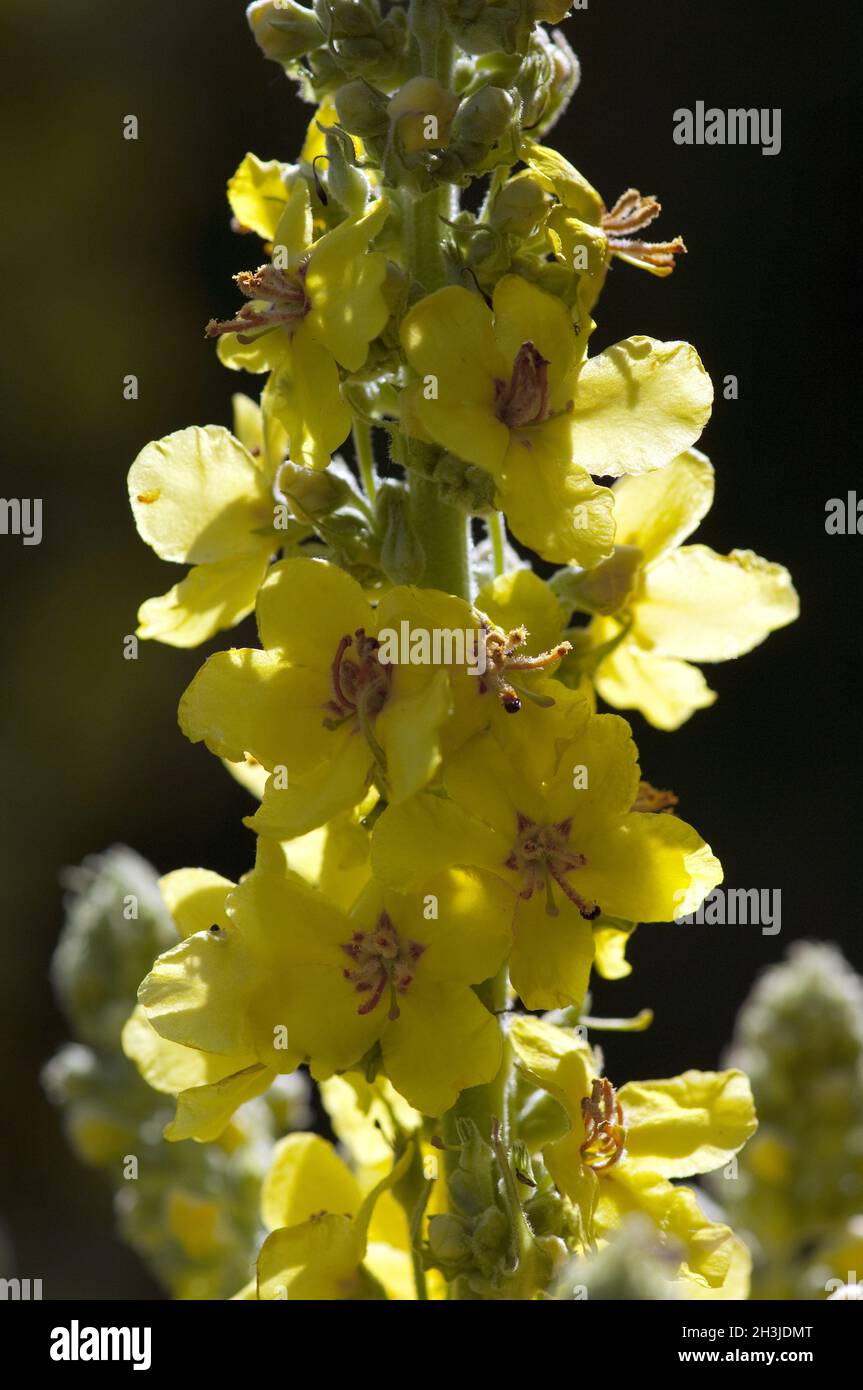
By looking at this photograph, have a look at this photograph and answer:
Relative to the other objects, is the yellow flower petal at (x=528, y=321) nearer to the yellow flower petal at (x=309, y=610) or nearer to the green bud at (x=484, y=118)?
the green bud at (x=484, y=118)

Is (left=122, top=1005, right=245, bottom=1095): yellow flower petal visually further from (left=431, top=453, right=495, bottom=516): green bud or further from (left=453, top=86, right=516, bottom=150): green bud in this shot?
(left=453, top=86, right=516, bottom=150): green bud

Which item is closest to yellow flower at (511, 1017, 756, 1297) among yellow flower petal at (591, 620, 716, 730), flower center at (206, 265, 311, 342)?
yellow flower petal at (591, 620, 716, 730)

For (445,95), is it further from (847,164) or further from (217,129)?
(217,129)

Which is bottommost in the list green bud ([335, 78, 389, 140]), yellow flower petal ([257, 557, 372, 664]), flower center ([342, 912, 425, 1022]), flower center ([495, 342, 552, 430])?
flower center ([342, 912, 425, 1022])

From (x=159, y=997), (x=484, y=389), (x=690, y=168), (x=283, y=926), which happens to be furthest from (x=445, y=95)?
(x=690, y=168)

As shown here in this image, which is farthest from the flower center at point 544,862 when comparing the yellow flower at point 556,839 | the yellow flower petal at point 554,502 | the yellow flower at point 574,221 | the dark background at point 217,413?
the dark background at point 217,413

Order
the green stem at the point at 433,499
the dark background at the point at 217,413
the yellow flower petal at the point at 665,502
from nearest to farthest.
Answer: the green stem at the point at 433,499 → the yellow flower petal at the point at 665,502 → the dark background at the point at 217,413
